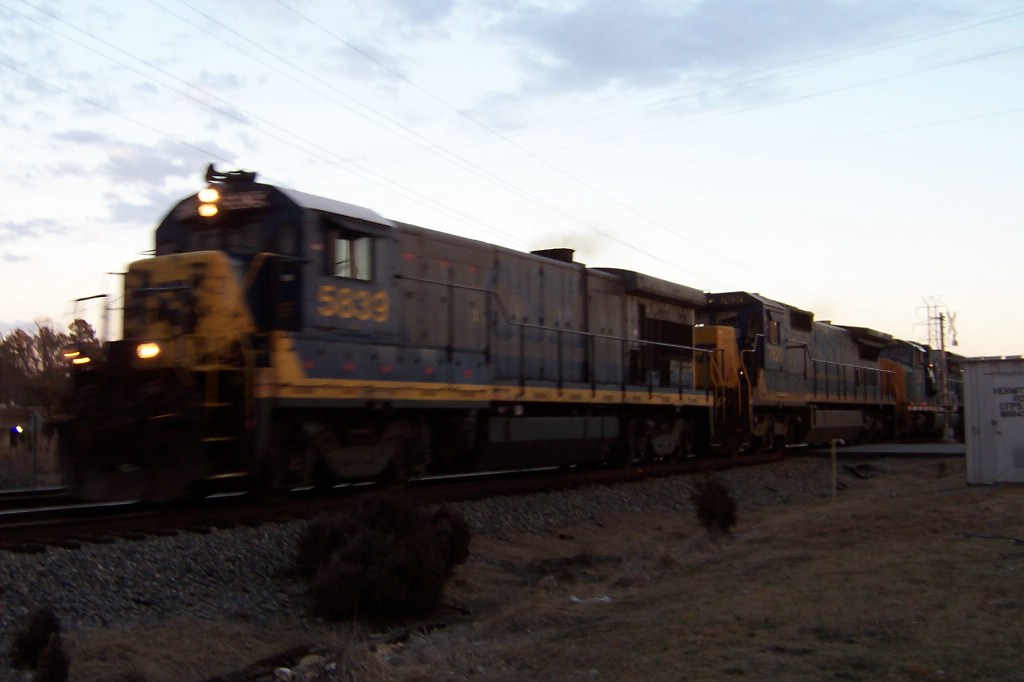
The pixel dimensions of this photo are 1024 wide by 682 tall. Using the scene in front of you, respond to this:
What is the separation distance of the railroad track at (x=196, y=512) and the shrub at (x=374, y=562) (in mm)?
475

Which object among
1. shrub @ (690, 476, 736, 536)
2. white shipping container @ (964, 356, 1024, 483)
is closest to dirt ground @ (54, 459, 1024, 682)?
shrub @ (690, 476, 736, 536)

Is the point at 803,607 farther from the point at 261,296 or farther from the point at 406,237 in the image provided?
the point at 406,237

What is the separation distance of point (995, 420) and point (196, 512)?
1077cm

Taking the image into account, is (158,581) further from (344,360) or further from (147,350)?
(344,360)

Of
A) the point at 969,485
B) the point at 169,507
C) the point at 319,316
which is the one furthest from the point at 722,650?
the point at 969,485

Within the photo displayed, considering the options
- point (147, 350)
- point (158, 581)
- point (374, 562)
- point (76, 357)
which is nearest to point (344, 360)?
point (147, 350)

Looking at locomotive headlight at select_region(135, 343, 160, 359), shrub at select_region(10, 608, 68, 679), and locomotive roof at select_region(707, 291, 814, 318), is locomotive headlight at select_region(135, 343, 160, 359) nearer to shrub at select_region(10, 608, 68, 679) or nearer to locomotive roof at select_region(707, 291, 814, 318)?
shrub at select_region(10, 608, 68, 679)

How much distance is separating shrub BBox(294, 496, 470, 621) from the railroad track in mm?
475

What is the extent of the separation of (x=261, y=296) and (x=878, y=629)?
7214mm

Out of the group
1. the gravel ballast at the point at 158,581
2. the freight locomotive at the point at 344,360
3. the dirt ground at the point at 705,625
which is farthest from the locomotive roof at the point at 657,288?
the gravel ballast at the point at 158,581

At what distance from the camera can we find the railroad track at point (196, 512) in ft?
26.2

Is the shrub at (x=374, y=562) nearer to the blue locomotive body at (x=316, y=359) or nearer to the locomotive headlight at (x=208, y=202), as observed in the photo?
the blue locomotive body at (x=316, y=359)

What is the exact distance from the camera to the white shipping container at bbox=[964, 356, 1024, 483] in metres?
13.3

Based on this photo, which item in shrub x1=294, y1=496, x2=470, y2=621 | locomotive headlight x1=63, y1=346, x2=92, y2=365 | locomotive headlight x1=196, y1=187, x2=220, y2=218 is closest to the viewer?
shrub x1=294, y1=496, x2=470, y2=621
